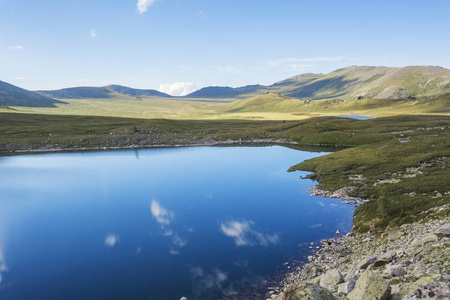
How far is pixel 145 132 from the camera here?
515ft

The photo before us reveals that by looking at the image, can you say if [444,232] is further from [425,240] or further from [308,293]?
[308,293]

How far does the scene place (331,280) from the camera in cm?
2144

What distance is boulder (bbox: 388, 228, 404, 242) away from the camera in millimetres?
30516

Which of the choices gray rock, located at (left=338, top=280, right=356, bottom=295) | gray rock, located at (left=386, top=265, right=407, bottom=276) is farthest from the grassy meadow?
gray rock, located at (left=338, top=280, right=356, bottom=295)

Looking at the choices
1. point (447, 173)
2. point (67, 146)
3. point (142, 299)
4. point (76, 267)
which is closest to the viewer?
point (142, 299)

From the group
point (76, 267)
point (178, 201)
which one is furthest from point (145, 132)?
point (76, 267)

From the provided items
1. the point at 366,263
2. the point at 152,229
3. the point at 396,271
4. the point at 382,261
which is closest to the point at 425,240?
the point at 382,261

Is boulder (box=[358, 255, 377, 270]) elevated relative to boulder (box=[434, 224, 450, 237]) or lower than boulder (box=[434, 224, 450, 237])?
lower

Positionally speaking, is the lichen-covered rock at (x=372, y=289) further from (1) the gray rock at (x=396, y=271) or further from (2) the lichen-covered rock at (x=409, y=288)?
(1) the gray rock at (x=396, y=271)

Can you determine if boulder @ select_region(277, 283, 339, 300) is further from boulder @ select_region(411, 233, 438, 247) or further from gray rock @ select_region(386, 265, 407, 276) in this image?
boulder @ select_region(411, 233, 438, 247)

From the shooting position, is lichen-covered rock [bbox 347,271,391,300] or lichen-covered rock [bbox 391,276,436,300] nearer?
lichen-covered rock [bbox 391,276,436,300]

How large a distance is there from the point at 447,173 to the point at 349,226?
25239 millimetres

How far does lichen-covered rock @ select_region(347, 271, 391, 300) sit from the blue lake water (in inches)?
579

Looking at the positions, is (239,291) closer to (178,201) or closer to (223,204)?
(223,204)
